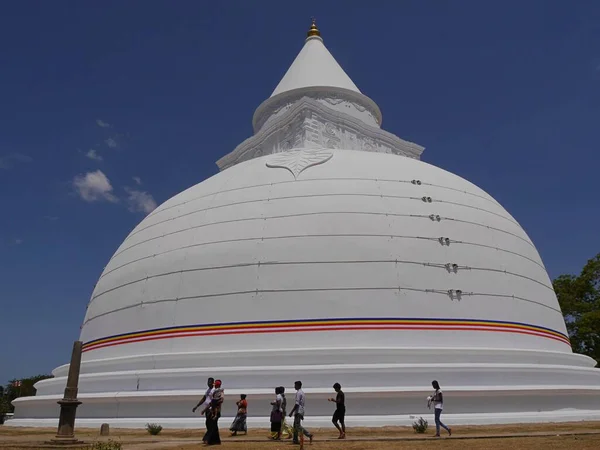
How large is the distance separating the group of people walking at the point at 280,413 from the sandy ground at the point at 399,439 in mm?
237

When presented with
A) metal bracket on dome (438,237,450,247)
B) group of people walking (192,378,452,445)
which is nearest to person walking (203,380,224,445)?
group of people walking (192,378,452,445)

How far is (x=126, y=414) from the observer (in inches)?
559

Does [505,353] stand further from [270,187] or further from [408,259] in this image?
[270,187]

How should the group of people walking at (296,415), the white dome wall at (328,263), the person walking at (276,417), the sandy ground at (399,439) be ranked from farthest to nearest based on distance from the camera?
A: 1. the white dome wall at (328,263)
2. the person walking at (276,417)
3. the group of people walking at (296,415)
4. the sandy ground at (399,439)

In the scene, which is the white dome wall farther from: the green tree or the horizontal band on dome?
the green tree

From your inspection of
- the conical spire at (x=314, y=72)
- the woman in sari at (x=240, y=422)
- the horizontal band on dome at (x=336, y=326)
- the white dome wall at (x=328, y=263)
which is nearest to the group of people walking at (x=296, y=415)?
the woman in sari at (x=240, y=422)

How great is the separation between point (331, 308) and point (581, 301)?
994 inches

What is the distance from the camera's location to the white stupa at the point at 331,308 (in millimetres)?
13422

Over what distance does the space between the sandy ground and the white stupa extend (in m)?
0.88

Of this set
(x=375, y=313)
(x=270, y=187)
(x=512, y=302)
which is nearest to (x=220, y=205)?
(x=270, y=187)

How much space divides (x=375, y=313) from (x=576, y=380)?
6.44m

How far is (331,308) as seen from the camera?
558 inches

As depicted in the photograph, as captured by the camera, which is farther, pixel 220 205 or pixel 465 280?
pixel 220 205

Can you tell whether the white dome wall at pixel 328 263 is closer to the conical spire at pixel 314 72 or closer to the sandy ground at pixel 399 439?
the sandy ground at pixel 399 439
